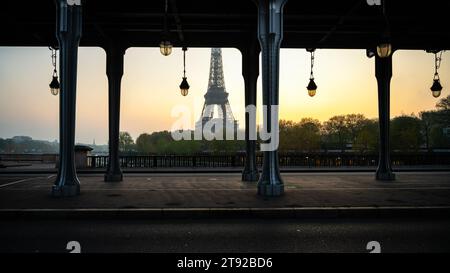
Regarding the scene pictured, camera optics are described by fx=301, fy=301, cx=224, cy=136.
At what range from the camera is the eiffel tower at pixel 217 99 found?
84312mm

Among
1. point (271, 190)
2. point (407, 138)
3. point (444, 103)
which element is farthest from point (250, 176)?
point (444, 103)

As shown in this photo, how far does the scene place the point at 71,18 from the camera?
8891mm

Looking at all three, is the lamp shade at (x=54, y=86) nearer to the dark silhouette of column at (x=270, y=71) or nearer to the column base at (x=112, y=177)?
the column base at (x=112, y=177)

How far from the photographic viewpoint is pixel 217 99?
85312 mm

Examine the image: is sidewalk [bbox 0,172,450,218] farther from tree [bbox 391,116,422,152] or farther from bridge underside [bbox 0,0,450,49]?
tree [bbox 391,116,422,152]

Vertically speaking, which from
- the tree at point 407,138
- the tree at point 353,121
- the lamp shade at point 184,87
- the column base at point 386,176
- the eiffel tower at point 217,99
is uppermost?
the eiffel tower at point 217,99

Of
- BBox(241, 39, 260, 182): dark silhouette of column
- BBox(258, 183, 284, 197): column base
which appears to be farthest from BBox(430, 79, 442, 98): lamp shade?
BBox(258, 183, 284, 197): column base

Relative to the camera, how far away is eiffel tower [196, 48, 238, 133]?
84.3 meters

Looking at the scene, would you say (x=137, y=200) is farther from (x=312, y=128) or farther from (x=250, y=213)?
(x=312, y=128)

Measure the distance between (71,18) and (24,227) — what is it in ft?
19.9

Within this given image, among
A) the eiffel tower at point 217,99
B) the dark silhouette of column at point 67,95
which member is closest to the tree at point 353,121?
the eiffel tower at point 217,99

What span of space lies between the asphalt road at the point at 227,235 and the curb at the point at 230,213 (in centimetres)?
26

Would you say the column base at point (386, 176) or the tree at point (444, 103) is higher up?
the tree at point (444, 103)
